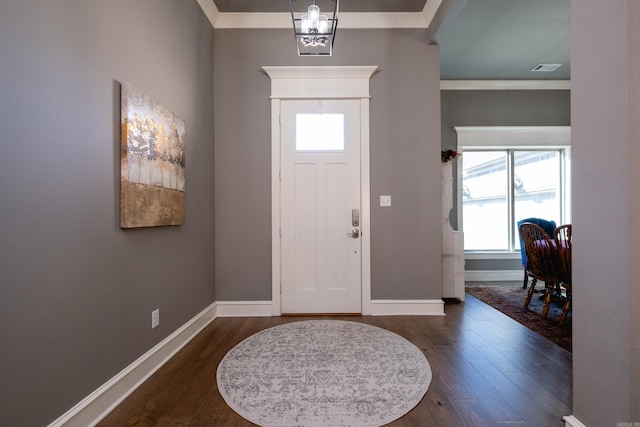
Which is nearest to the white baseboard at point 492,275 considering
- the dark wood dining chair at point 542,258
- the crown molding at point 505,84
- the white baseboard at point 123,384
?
the dark wood dining chair at point 542,258

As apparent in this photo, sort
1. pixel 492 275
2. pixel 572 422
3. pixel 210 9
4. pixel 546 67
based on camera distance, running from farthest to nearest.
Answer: pixel 492 275 → pixel 546 67 → pixel 210 9 → pixel 572 422

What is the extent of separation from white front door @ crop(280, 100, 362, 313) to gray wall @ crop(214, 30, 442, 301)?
0.20 m

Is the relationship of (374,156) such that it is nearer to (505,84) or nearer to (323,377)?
(323,377)

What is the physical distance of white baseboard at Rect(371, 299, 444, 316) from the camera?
317 cm

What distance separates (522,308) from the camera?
11.2 ft

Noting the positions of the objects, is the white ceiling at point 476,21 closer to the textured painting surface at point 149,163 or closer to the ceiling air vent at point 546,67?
the ceiling air vent at point 546,67

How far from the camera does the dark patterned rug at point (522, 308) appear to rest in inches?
105

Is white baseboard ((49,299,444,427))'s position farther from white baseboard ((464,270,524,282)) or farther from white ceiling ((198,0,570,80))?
white ceiling ((198,0,570,80))

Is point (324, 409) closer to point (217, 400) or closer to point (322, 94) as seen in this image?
point (217, 400)

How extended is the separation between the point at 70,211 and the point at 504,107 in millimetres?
5783

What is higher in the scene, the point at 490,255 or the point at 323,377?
the point at 490,255

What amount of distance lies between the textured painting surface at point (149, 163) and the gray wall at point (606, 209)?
8.05 ft

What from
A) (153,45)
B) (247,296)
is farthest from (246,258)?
(153,45)

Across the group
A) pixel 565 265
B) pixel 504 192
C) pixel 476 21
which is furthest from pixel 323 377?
pixel 504 192
